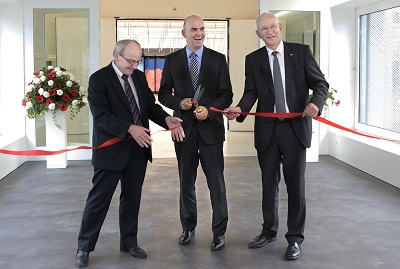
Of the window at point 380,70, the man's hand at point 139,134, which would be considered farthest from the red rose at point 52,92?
the window at point 380,70

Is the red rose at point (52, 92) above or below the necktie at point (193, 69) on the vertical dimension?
below

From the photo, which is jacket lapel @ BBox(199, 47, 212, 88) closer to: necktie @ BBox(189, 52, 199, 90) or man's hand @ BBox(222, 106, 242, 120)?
necktie @ BBox(189, 52, 199, 90)

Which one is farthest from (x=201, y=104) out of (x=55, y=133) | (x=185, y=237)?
(x=55, y=133)

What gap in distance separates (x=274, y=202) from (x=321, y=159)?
16.1 ft

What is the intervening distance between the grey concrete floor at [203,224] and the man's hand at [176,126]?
0.95 m

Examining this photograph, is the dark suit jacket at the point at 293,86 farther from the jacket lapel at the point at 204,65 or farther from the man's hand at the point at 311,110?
the jacket lapel at the point at 204,65

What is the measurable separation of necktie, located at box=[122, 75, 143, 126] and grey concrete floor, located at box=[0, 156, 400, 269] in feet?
3.53

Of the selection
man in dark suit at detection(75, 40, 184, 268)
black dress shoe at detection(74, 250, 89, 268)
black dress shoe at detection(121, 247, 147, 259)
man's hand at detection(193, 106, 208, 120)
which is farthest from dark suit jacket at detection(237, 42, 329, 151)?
black dress shoe at detection(74, 250, 89, 268)

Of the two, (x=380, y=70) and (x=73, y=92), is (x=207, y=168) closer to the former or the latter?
(x=73, y=92)

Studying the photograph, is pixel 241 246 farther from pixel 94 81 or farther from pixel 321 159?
pixel 321 159

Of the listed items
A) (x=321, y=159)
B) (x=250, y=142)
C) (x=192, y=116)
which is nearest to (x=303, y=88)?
(x=192, y=116)

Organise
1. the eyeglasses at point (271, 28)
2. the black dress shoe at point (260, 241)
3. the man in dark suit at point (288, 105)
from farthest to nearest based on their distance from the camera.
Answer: the black dress shoe at point (260, 241) → the man in dark suit at point (288, 105) → the eyeglasses at point (271, 28)

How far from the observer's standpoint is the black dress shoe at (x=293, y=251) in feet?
14.7

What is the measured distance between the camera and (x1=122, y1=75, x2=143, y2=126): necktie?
4.30m
